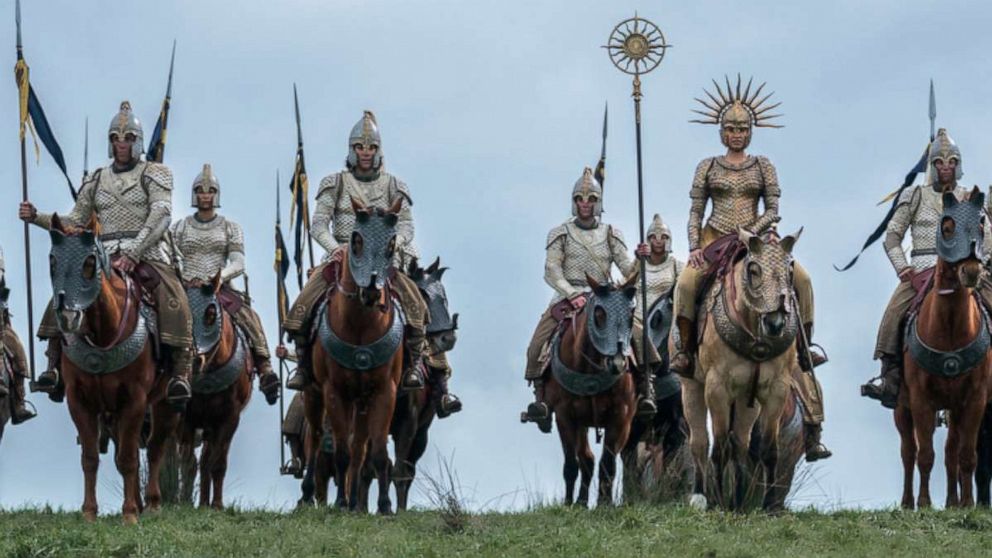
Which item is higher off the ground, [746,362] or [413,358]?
[413,358]

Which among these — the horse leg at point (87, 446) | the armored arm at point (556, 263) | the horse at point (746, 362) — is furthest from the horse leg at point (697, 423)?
the horse leg at point (87, 446)

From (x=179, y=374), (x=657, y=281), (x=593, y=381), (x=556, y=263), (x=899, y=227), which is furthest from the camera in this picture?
(x=657, y=281)

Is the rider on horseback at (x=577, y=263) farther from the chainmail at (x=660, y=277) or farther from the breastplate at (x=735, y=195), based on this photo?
the breastplate at (x=735, y=195)

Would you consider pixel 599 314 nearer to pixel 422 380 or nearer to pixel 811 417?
pixel 422 380

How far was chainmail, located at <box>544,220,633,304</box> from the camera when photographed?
30875 millimetres

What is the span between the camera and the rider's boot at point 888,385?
28750mm

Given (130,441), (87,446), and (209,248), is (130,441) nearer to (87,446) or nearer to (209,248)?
(87,446)

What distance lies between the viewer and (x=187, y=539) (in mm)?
23062

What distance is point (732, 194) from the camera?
27531mm

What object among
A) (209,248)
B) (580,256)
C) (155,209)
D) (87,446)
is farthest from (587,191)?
(87,446)

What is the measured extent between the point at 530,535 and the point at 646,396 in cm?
698

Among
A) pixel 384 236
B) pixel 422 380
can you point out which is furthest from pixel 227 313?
pixel 384 236

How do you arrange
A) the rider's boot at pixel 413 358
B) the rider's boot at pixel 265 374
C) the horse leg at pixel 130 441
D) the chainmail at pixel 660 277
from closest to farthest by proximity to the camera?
1. the horse leg at pixel 130 441
2. the rider's boot at pixel 413 358
3. the rider's boot at pixel 265 374
4. the chainmail at pixel 660 277

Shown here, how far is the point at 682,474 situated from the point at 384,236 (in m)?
Result: 3.98
